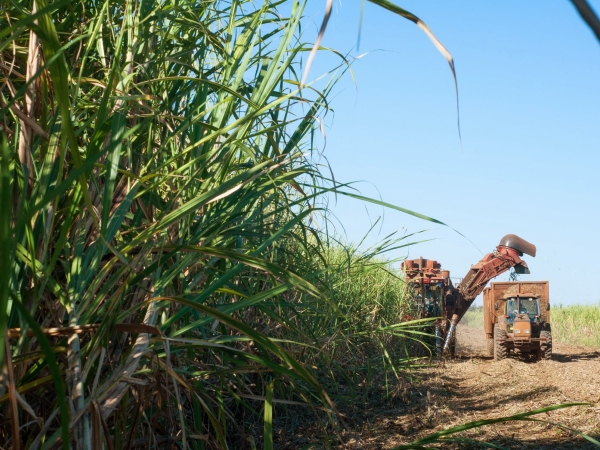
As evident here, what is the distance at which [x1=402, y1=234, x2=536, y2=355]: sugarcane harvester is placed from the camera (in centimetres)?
1234

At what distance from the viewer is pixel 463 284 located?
43.1ft

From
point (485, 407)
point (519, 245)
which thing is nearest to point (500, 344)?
point (519, 245)

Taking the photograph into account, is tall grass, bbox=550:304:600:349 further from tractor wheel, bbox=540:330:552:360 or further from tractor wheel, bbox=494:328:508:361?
tractor wheel, bbox=494:328:508:361

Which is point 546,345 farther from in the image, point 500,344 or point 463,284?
point 463,284

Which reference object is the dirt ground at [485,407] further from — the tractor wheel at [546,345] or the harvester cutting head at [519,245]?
the harvester cutting head at [519,245]

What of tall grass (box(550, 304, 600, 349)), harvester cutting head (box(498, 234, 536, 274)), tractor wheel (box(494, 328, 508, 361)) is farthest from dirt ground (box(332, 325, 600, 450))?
tall grass (box(550, 304, 600, 349))

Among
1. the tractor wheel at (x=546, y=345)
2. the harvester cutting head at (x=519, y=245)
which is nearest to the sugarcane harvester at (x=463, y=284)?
the harvester cutting head at (x=519, y=245)

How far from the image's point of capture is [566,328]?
21.3 metres

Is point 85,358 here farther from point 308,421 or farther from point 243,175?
point 308,421

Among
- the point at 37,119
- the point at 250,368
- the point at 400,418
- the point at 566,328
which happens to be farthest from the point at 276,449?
the point at 566,328

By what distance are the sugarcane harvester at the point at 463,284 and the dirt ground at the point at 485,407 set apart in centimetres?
294

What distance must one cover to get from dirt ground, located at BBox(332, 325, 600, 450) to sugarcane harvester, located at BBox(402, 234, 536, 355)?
2940 mm

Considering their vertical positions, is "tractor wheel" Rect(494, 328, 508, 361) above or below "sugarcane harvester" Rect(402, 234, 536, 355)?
below

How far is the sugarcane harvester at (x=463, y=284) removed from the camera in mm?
12344
